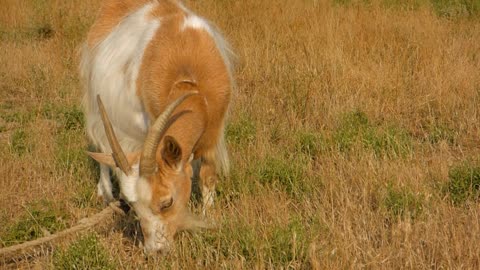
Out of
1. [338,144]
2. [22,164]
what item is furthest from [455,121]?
[22,164]

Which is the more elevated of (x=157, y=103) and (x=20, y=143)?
(x=157, y=103)

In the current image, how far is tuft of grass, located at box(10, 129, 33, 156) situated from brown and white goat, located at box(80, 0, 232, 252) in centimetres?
75

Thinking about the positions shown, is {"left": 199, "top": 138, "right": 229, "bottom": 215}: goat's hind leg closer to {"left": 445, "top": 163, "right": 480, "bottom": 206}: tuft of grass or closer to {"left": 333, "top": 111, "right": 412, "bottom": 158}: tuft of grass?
{"left": 333, "top": 111, "right": 412, "bottom": 158}: tuft of grass

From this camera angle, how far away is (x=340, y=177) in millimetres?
4762

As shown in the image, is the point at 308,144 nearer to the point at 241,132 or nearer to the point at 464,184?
the point at 241,132

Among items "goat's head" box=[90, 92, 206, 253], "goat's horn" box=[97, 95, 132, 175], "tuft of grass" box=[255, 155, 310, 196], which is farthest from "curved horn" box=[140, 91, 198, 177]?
"tuft of grass" box=[255, 155, 310, 196]

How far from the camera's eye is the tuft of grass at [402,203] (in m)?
4.05

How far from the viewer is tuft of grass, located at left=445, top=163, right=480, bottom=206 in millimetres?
4297

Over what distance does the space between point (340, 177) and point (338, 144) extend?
74 cm

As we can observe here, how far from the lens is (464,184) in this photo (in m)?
4.37

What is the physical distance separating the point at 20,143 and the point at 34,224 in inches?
72.2

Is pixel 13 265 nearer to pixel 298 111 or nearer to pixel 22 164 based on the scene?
pixel 22 164

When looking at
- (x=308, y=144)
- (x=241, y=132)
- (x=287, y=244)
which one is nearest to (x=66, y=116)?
(x=241, y=132)

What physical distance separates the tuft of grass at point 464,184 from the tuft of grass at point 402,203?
1.07ft
